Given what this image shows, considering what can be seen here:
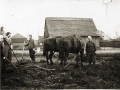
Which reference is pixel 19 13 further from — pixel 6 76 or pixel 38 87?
pixel 38 87

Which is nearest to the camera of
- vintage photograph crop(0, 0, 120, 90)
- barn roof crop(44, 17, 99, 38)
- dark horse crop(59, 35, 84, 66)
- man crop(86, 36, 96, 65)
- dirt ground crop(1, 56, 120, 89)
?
dirt ground crop(1, 56, 120, 89)

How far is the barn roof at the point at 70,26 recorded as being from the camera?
17.4 m

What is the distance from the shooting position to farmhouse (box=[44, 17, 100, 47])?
57.3 feet

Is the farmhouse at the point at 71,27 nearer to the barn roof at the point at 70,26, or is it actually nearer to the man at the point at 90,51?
the barn roof at the point at 70,26

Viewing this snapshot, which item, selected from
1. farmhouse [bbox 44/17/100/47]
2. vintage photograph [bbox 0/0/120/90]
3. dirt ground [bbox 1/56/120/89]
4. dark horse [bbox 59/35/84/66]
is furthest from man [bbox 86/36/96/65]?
farmhouse [bbox 44/17/100/47]

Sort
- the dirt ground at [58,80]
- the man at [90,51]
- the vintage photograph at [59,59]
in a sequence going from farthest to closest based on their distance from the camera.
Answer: the man at [90,51]
the vintage photograph at [59,59]
the dirt ground at [58,80]

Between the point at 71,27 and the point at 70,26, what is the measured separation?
22 cm

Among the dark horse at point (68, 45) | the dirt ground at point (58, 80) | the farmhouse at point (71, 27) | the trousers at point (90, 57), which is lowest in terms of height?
the dirt ground at point (58, 80)

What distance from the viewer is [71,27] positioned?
60.0 ft

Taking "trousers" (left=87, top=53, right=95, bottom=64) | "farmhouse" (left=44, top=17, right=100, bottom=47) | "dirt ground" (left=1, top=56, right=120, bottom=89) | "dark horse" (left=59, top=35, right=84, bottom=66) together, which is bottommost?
"dirt ground" (left=1, top=56, right=120, bottom=89)

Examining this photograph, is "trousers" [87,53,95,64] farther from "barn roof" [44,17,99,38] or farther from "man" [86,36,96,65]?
"barn roof" [44,17,99,38]

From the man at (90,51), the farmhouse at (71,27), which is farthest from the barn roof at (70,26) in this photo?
the man at (90,51)

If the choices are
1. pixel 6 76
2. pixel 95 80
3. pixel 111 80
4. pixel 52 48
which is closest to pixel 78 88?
pixel 95 80

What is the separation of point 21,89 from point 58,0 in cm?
494
